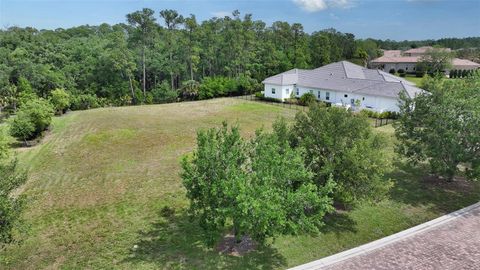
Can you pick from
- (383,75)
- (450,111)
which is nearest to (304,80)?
(383,75)

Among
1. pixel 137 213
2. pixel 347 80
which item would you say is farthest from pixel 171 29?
pixel 137 213

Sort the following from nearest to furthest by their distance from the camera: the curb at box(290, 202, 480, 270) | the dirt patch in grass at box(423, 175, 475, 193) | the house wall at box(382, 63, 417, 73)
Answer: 1. the curb at box(290, 202, 480, 270)
2. the dirt patch in grass at box(423, 175, 475, 193)
3. the house wall at box(382, 63, 417, 73)

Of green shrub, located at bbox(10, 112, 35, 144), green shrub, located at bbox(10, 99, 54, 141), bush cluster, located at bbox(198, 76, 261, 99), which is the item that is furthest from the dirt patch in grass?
bush cluster, located at bbox(198, 76, 261, 99)

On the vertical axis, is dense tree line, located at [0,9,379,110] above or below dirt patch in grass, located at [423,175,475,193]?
above

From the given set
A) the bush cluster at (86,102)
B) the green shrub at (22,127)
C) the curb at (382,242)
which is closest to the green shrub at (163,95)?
the bush cluster at (86,102)

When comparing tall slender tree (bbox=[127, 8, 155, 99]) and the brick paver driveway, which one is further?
tall slender tree (bbox=[127, 8, 155, 99])

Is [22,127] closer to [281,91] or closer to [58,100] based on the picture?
[58,100]

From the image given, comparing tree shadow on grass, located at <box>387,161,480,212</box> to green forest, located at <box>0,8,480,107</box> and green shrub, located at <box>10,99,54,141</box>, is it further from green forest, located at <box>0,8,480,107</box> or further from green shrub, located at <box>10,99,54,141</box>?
green forest, located at <box>0,8,480,107</box>
